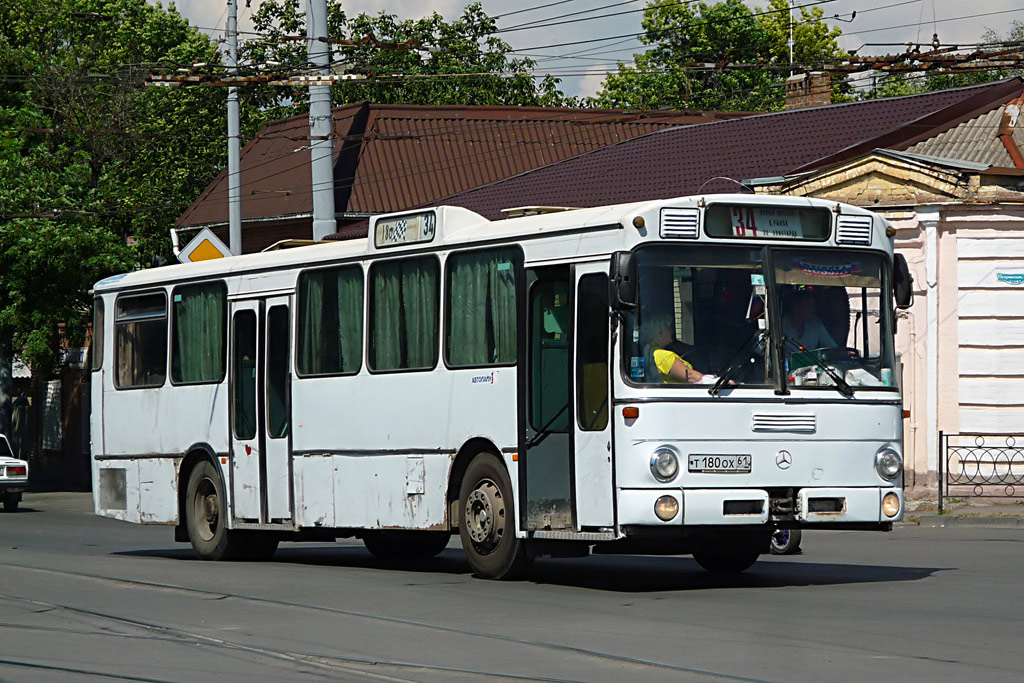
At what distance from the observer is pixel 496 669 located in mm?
9039

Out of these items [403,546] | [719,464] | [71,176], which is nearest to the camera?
[719,464]

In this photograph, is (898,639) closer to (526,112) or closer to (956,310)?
(956,310)

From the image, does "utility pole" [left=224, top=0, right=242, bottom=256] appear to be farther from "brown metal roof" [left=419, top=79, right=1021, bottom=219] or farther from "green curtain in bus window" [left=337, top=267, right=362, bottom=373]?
"green curtain in bus window" [left=337, top=267, right=362, bottom=373]

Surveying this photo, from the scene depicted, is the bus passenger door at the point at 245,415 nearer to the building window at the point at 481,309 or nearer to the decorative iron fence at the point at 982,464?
the building window at the point at 481,309

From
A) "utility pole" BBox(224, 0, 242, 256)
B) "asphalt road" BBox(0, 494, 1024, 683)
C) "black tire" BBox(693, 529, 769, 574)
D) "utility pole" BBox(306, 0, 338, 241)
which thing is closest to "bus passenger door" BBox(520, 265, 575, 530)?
"asphalt road" BBox(0, 494, 1024, 683)

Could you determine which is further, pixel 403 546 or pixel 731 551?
pixel 403 546

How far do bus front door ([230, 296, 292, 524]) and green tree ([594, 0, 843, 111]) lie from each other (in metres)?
54.2

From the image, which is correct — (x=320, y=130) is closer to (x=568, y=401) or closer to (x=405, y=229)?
(x=405, y=229)

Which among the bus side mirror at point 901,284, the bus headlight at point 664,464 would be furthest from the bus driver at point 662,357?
the bus side mirror at point 901,284

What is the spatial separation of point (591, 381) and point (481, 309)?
1630 mm

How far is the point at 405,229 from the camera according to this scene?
15602mm

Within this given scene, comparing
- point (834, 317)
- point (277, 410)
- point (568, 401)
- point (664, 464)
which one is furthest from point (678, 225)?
point (277, 410)

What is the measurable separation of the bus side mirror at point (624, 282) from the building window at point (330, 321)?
3.92 m

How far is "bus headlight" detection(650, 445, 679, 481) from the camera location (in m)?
12.7
